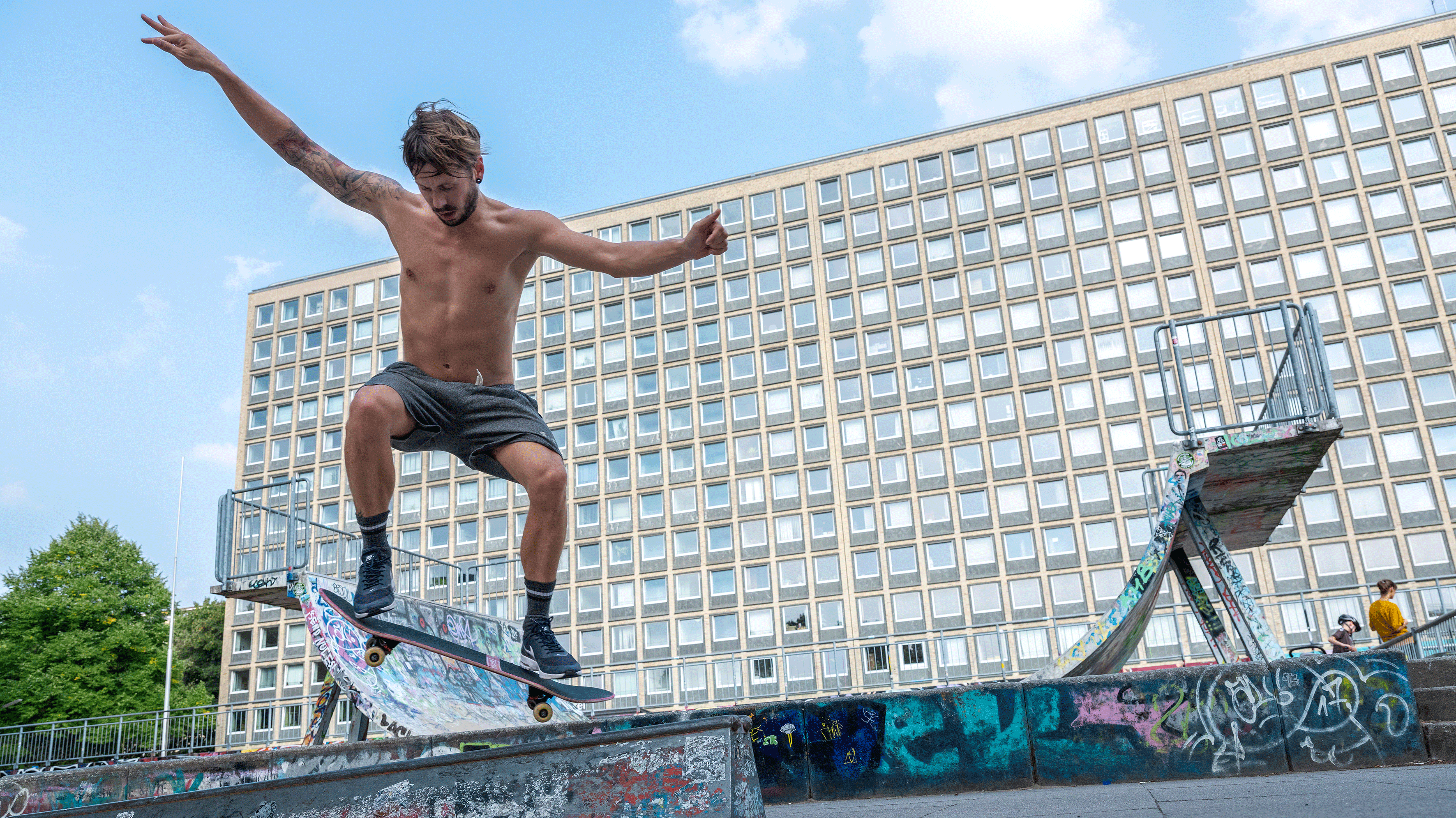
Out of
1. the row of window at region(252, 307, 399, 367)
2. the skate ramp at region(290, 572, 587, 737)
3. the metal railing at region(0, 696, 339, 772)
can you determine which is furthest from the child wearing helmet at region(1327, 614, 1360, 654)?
the row of window at region(252, 307, 399, 367)

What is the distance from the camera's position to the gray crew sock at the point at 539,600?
502 cm

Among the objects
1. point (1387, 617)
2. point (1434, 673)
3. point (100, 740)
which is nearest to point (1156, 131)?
point (1387, 617)

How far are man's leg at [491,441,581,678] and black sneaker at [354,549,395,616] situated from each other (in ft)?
2.16

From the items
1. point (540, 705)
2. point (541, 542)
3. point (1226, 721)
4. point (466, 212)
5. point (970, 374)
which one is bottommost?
point (1226, 721)

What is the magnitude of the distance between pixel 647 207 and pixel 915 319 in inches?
753

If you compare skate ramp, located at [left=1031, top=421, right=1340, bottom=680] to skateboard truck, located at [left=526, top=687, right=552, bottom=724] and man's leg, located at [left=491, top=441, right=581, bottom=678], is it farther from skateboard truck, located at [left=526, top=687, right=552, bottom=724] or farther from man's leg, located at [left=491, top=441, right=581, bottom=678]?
man's leg, located at [left=491, top=441, right=581, bottom=678]

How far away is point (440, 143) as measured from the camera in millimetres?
4586

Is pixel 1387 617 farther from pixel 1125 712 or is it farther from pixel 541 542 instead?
pixel 541 542

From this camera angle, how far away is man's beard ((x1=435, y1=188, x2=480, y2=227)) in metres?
4.79

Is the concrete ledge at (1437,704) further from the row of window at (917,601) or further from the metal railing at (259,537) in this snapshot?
the row of window at (917,601)

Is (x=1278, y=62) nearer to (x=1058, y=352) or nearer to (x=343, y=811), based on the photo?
(x=1058, y=352)

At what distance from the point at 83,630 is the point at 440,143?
50715 millimetres

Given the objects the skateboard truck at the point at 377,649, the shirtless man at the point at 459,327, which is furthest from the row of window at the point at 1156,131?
the skateboard truck at the point at 377,649

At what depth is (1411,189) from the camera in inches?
2031
